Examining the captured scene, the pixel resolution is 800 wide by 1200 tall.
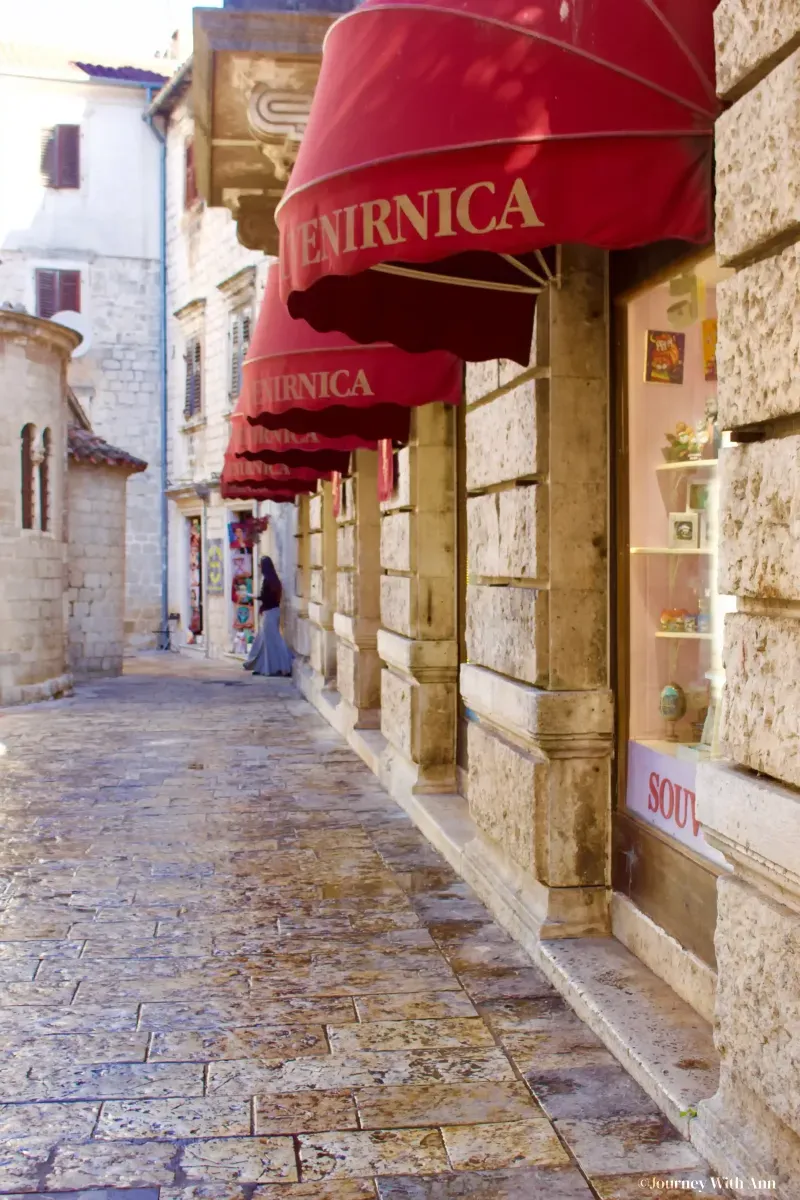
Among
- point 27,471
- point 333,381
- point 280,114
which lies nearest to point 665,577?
point 333,381

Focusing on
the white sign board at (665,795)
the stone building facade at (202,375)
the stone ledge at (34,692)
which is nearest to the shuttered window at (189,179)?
the stone building facade at (202,375)

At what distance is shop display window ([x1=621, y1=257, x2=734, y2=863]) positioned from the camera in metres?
4.51

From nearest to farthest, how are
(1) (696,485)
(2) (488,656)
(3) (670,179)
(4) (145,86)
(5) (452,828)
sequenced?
1. (3) (670,179)
2. (1) (696,485)
3. (2) (488,656)
4. (5) (452,828)
5. (4) (145,86)

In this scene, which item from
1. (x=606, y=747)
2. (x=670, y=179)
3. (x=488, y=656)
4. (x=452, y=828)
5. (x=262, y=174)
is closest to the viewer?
(x=670, y=179)

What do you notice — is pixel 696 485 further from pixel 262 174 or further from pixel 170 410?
pixel 170 410

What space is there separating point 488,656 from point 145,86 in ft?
77.6

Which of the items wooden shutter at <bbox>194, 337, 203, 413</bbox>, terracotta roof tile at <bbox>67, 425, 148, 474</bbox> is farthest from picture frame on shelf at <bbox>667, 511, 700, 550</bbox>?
wooden shutter at <bbox>194, 337, 203, 413</bbox>

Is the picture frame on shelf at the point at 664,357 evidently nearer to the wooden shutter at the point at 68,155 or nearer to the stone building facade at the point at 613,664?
the stone building facade at the point at 613,664

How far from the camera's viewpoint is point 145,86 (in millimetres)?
26109

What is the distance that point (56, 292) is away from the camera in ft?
85.9

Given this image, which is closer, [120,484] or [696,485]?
[696,485]

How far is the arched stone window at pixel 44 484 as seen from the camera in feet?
55.0

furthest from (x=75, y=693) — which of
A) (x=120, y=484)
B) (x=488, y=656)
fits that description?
(x=488, y=656)

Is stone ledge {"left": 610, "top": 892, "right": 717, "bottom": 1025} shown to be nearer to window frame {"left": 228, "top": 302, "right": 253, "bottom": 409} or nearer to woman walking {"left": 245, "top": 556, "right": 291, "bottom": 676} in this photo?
woman walking {"left": 245, "top": 556, "right": 291, "bottom": 676}
